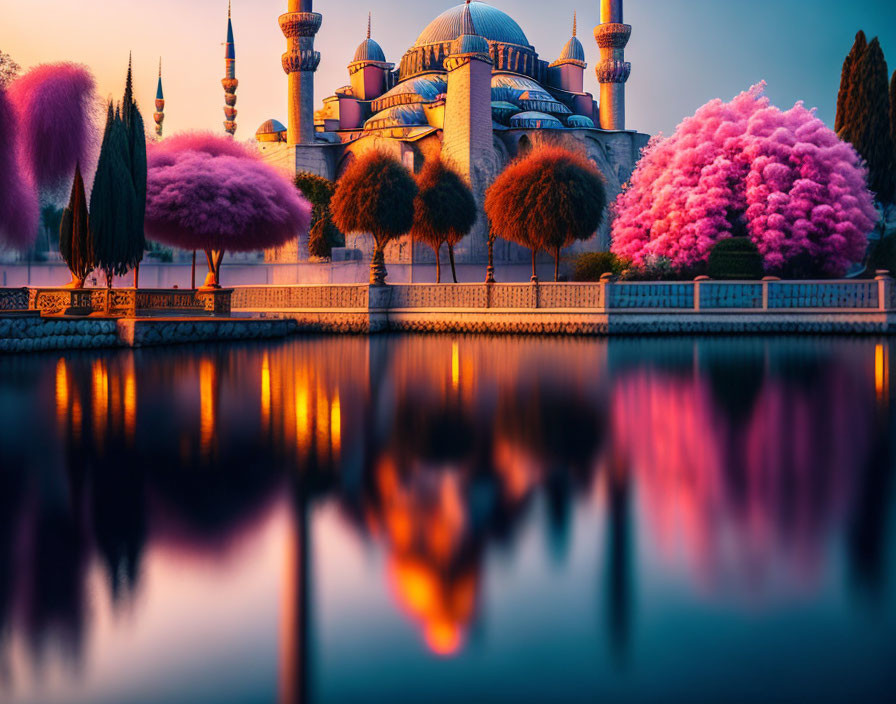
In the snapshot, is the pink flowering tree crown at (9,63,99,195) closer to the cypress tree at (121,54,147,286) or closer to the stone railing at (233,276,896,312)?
the cypress tree at (121,54,147,286)

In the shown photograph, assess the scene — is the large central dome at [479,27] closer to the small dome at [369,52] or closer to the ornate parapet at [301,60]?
the small dome at [369,52]

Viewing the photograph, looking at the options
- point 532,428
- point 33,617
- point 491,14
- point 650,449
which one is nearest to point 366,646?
point 33,617

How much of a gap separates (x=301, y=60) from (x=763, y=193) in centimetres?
2763

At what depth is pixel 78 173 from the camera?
17.5m

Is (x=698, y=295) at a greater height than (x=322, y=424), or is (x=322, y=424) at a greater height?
(x=698, y=295)

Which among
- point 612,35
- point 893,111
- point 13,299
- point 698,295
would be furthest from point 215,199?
point 612,35

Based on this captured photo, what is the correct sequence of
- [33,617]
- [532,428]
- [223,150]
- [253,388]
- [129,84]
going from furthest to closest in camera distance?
[223,150] < [129,84] < [253,388] < [532,428] < [33,617]

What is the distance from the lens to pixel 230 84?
62.8m

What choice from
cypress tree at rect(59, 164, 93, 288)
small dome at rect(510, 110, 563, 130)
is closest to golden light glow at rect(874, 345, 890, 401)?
cypress tree at rect(59, 164, 93, 288)

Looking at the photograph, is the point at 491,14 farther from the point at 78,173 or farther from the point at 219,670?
the point at 219,670

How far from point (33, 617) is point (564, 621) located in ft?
5.40

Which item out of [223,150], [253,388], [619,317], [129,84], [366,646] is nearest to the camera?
[366,646]

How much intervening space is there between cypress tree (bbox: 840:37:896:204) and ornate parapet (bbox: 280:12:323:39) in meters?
25.3

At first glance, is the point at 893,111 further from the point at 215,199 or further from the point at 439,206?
the point at 215,199
